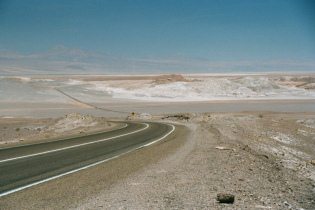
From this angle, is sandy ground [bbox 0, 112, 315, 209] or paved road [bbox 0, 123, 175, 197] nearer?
sandy ground [bbox 0, 112, 315, 209]

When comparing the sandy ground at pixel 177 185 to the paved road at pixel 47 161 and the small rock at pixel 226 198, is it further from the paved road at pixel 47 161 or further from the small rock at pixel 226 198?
the paved road at pixel 47 161

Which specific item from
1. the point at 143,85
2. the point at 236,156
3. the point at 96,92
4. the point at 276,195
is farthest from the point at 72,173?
the point at 143,85

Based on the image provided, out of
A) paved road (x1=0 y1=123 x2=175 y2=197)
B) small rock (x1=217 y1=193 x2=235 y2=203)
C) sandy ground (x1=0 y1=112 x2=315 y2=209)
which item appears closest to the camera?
sandy ground (x1=0 y1=112 x2=315 y2=209)

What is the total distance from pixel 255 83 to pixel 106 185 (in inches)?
3922

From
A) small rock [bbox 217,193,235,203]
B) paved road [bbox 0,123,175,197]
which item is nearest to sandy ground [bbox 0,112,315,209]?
small rock [bbox 217,193,235,203]

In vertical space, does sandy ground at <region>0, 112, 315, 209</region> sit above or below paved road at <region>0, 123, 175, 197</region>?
below

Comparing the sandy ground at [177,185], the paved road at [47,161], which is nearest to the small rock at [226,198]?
the sandy ground at [177,185]

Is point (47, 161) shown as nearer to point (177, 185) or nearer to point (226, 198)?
point (177, 185)

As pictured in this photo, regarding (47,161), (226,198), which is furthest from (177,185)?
(47,161)

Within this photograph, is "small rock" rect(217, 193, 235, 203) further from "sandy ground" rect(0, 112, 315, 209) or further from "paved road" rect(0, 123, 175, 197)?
"paved road" rect(0, 123, 175, 197)

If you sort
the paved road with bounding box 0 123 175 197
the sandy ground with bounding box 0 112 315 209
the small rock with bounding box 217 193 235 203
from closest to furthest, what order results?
the sandy ground with bounding box 0 112 315 209 < the small rock with bounding box 217 193 235 203 < the paved road with bounding box 0 123 175 197

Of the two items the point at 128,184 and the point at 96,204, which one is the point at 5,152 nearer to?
the point at 128,184

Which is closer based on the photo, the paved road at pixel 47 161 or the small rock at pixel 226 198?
the small rock at pixel 226 198

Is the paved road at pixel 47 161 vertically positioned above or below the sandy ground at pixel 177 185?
above
